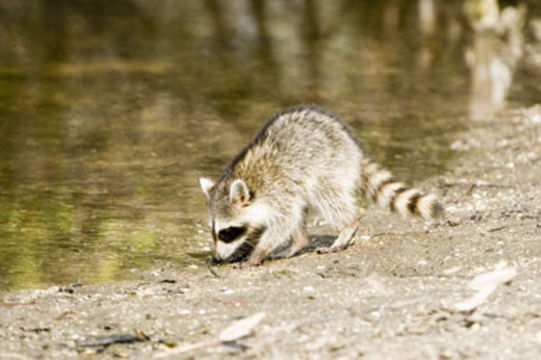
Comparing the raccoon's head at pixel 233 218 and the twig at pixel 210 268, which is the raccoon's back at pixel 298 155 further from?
the twig at pixel 210 268

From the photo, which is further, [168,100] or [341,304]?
[168,100]

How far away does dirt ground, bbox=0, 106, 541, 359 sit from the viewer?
172 inches

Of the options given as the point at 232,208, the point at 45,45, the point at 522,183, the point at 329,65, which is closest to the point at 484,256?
the point at 232,208

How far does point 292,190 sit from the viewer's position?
21.5 feet

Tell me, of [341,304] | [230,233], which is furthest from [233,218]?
[341,304]

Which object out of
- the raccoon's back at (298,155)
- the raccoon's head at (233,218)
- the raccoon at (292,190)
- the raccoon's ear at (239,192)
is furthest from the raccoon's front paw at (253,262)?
the raccoon's back at (298,155)

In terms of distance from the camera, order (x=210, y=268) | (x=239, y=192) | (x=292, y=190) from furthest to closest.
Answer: (x=292, y=190)
(x=239, y=192)
(x=210, y=268)

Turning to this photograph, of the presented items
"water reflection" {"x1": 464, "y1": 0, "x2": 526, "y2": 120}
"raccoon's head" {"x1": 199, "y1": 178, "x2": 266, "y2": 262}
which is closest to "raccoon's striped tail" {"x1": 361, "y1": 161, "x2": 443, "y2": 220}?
"raccoon's head" {"x1": 199, "y1": 178, "x2": 266, "y2": 262}

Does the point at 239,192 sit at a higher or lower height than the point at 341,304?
A: higher

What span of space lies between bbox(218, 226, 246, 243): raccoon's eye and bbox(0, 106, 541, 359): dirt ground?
0.84 feet

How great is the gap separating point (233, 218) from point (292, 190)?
16.6 inches

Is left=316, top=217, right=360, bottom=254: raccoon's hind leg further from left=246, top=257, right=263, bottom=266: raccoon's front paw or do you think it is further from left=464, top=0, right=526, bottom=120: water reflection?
left=464, top=0, right=526, bottom=120: water reflection

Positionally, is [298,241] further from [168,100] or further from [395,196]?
[168,100]

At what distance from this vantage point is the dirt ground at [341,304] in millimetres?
4375
